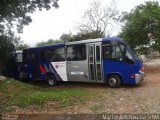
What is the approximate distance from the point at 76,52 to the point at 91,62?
1.27 meters

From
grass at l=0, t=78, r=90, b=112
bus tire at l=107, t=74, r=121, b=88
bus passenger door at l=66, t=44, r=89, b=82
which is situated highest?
bus passenger door at l=66, t=44, r=89, b=82

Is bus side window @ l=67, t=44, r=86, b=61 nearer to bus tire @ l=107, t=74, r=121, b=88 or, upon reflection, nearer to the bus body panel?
the bus body panel

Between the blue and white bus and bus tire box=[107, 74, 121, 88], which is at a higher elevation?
the blue and white bus

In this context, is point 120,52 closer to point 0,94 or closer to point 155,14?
point 0,94

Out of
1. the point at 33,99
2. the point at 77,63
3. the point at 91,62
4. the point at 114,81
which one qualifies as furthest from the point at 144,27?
the point at 33,99

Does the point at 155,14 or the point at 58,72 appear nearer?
the point at 58,72

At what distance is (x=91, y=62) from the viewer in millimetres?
15500

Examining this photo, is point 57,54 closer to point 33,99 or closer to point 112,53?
point 112,53

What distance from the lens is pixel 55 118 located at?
28.0 ft

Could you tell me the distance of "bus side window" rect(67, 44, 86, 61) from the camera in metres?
15.9

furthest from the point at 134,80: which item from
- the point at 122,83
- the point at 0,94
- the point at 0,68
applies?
the point at 0,68

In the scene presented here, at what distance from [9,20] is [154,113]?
1159cm

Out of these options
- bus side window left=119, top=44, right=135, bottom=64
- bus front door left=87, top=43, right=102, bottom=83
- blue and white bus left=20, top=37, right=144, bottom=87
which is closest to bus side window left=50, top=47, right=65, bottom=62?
blue and white bus left=20, top=37, right=144, bottom=87

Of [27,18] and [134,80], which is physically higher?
[27,18]
